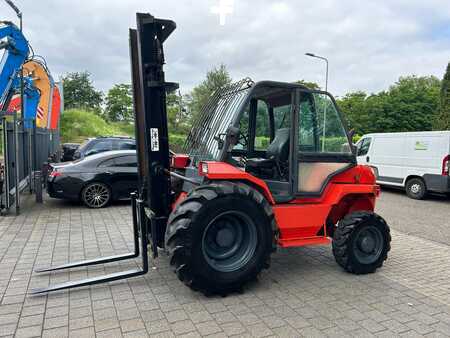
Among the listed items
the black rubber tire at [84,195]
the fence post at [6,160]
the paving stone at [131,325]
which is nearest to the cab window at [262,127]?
the paving stone at [131,325]

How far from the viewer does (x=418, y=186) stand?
1203cm

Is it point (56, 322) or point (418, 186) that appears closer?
point (56, 322)

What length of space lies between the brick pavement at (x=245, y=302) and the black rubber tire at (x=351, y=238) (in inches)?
5.6

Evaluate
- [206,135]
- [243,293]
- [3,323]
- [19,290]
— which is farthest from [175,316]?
[206,135]

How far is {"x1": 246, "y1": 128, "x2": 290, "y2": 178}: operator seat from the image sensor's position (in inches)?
196

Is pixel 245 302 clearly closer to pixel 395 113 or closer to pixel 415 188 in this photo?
pixel 415 188

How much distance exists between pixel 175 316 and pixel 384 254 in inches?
121

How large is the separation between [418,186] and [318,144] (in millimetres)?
8778

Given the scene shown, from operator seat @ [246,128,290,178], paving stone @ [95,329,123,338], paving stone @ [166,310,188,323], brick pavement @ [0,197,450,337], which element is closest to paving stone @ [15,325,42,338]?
brick pavement @ [0,197,450,337]

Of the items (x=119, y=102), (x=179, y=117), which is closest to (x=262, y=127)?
(x=179, y=117)

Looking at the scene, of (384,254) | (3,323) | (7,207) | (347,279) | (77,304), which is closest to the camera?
(3,323)

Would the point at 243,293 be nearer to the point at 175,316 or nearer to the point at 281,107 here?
the point at 175,316

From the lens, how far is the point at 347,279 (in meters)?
4.75

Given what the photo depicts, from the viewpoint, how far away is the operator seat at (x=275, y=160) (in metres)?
4.98
